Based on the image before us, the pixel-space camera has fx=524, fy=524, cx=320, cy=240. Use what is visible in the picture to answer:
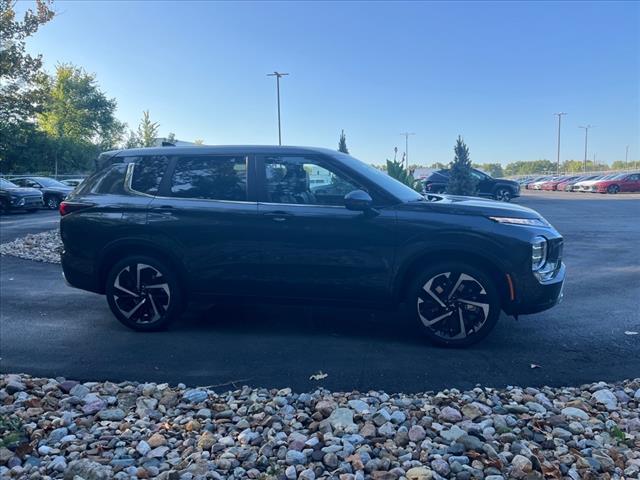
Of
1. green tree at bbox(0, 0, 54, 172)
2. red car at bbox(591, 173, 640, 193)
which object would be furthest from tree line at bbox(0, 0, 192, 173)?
red car at bbox(591, 173, 640, 193)

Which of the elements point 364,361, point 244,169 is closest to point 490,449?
point 364,361

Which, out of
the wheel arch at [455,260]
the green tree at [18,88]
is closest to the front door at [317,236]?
the wheel arch at [455,260]

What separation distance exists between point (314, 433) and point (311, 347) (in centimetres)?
160

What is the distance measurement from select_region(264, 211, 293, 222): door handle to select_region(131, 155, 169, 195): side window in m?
1.28

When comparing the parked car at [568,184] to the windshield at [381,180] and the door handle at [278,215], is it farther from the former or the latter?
the door handle at [278,215]

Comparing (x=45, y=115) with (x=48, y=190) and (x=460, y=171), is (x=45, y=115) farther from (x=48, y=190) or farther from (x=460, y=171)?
(x=460, y=171)

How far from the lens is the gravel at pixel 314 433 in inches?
114

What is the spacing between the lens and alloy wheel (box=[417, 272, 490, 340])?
4688 mm

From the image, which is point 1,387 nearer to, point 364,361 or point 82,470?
point 82,470

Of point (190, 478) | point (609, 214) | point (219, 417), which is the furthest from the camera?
point (609, 214)

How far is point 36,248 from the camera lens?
1107cm

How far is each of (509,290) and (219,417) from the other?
272cm

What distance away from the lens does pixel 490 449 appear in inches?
119

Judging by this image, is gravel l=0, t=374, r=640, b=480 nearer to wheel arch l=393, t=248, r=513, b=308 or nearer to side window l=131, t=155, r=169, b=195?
wheel arch l=393, t=248, r=513, b=308
